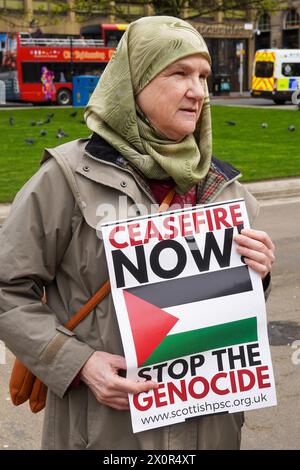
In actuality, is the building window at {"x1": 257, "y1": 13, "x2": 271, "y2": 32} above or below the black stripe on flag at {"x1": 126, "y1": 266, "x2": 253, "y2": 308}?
below

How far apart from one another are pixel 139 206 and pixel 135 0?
3030 cm

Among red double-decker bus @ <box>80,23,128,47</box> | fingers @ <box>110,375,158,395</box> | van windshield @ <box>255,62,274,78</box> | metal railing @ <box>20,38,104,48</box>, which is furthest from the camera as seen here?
red double-decker bus @ <box>80,23,128,47</box>

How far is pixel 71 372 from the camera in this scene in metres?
1.83

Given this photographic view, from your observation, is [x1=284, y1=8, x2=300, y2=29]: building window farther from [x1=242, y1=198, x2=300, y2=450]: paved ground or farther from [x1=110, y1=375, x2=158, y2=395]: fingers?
[x1=110, y1=375, x2=158, y2=395]: fingers

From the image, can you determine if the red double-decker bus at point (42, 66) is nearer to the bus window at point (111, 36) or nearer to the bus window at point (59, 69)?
the bus window at point (59, 69)

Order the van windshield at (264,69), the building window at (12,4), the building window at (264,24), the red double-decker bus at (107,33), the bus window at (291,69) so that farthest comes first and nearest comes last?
1. the building window at (264,24)
2. the building window at (12,4)
3. the red double-decker bus at (107,33)
4. the van windshield at (264,69)
5. the bus window at (291,69)

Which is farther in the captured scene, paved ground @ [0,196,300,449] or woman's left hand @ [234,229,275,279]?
paved ground @ [0,196,300,449]

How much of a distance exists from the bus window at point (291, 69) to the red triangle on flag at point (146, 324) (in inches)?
1463

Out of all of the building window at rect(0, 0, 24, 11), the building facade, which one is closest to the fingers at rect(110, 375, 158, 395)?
the building facade

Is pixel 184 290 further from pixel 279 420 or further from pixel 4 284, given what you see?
pixel 279 420

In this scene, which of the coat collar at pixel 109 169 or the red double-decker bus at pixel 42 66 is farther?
the red double-decker bus at pixel 42 66

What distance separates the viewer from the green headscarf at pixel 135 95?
1840 millimetres

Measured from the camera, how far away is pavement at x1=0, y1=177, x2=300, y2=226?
440 inches

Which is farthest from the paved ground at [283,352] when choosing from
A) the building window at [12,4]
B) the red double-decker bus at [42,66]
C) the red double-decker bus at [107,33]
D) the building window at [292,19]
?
the building window at [292,19]
